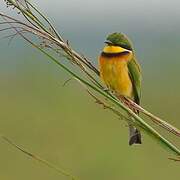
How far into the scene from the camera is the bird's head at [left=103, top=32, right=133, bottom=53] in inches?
63.0

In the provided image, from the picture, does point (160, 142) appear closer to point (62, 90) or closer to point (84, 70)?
point (84, 70)

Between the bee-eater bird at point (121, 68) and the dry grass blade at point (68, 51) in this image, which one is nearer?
the dry grass blade at point (68, 51)

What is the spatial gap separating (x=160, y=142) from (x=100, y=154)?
14.8 feet

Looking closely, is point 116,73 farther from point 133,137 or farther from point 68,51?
point 68,51

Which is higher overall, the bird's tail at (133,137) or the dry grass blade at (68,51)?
the dry grass blade at (68,51)

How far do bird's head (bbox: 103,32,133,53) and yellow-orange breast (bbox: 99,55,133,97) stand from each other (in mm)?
15

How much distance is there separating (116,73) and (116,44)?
62 mm

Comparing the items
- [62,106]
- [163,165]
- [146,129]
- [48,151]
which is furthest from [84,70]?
[62,106]

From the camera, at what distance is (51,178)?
15.2 ft

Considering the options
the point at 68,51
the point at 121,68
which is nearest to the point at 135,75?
the point at 121,68

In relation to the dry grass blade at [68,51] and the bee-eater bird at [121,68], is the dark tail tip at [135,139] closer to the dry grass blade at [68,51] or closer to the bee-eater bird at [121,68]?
the bee-eater bird at [121,68]

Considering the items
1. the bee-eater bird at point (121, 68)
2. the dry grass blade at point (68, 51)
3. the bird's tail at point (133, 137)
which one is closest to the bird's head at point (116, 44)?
the bee-eater bird at point (121, 68)

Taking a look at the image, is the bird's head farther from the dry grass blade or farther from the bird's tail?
the dry grass blade

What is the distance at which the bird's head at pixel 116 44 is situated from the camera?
1601 millimetres
